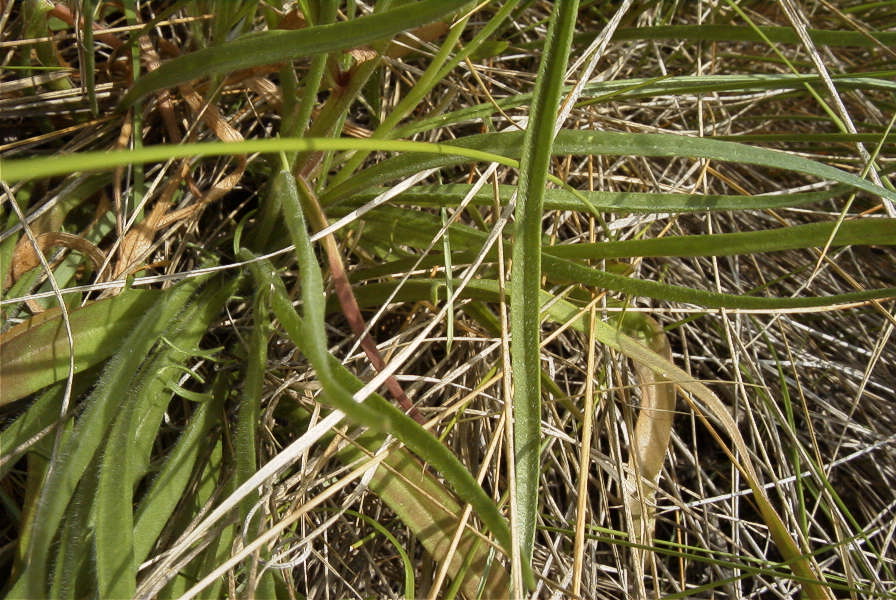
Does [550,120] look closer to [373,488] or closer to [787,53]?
[373,488]

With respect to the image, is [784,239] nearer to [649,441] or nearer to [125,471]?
[649,441]

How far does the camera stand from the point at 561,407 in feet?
3.17

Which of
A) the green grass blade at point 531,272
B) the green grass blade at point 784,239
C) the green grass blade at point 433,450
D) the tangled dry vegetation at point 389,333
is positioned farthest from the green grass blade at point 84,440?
the green grass blade at point 784,239

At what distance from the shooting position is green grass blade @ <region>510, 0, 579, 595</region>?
65cm

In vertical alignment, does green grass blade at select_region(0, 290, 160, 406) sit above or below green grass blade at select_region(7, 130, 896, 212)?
below

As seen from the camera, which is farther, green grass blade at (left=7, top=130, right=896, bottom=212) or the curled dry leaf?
the curled dry leaf

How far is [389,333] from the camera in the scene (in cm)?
96

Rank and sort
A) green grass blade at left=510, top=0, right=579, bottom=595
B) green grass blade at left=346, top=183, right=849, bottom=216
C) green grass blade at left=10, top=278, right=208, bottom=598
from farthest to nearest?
1. green grass blade at left=346, top=183, right=849, bottom=216
2. green grass blade at left=510, top=0, right=579, bottom=595
3. green grass blade at left=10, top=278, right=208, bottom=598

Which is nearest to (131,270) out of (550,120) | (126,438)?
(126,438)

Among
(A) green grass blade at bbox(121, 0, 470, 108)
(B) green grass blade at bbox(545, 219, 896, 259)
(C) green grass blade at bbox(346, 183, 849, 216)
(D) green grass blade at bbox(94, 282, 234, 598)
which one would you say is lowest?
(D) green grass blade at bbox(94, 282, 234, 598)

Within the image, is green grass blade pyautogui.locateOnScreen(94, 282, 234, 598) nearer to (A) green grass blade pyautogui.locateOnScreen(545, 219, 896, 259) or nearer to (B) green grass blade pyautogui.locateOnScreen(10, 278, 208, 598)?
(B) green grass blade pyautogui.locateOnScreen(10, 278, 208, 598)

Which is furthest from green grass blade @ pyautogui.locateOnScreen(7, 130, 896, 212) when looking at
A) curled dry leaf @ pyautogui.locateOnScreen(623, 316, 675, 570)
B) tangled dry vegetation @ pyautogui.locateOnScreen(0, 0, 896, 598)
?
curled dry leaf @ pyautogui.locateOnScreen(623, 316, 675, 570)

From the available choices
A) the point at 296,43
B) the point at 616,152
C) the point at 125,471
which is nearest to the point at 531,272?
the point at 616,152

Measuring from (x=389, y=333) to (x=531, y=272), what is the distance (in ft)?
1.11
